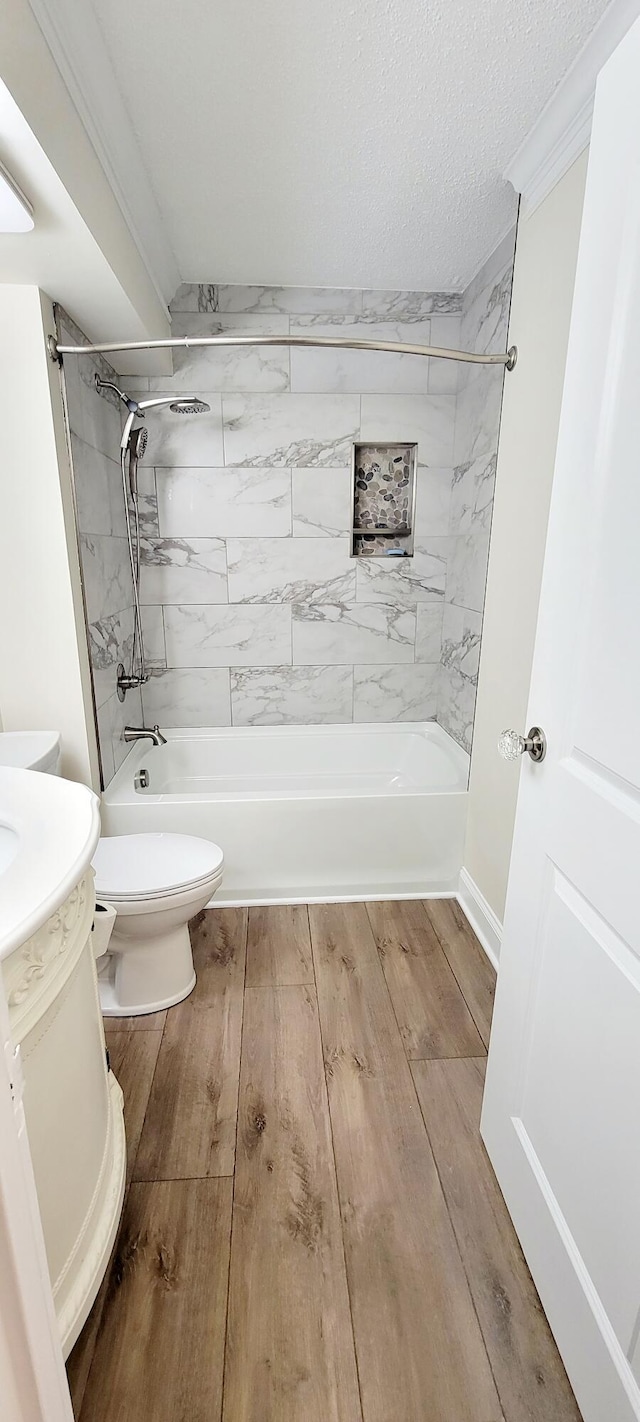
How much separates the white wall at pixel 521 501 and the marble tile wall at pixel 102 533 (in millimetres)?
1364

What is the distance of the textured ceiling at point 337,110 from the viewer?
127 cm

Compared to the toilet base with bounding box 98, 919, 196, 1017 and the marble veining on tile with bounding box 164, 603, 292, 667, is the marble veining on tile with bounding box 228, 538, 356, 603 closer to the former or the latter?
the marble veining on tile with bounding box 164, 603, 292, 667

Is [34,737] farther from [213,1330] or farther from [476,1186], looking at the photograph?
[476,1186]

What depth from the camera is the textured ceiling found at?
4.16 feet

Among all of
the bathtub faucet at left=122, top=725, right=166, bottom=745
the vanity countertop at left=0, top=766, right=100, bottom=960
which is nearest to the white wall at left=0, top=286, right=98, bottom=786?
the bathtub faucet at left=122, top=725, right=166, bottom=745

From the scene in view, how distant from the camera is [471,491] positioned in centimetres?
261

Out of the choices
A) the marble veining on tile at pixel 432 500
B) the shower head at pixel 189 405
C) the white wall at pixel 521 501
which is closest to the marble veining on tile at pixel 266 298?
the shower head at pixel 189 405

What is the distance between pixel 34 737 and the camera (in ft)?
6.50

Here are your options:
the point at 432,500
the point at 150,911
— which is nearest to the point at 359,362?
the point at 432,500

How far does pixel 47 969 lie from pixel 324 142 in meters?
2.02

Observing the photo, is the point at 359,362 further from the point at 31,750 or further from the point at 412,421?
the point at 31,750

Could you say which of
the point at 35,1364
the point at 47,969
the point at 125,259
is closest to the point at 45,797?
the point at 47,969

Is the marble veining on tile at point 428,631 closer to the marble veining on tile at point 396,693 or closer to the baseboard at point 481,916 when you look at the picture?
the marble veining on tile at point 396,693

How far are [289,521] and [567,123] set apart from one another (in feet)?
5.47
